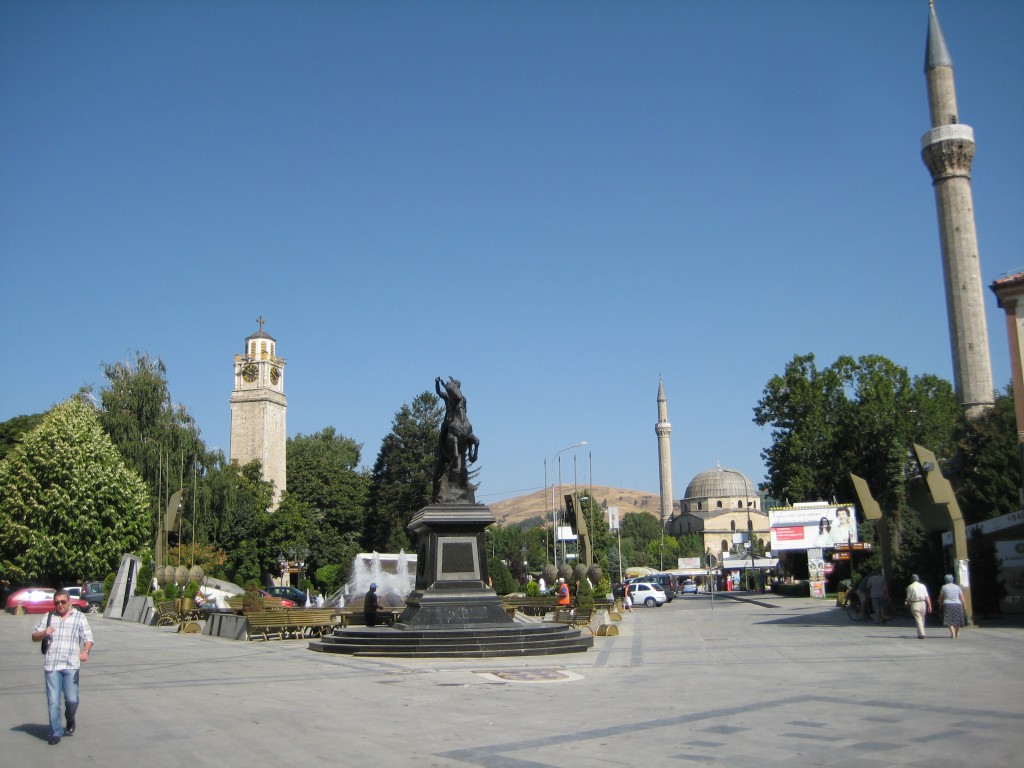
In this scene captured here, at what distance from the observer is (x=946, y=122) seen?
197 ft

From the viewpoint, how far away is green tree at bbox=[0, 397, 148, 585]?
3903 centimetres

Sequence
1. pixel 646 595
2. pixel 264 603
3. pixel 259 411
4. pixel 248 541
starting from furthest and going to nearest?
pixel 259 411 → pixel 248 541 → pixel 646 595 → pixel 264 603

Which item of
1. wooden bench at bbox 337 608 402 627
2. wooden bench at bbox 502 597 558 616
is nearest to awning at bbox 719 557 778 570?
wooden bench at bbox 502 597 558 616

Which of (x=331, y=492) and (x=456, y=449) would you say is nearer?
(x=456, y=449)

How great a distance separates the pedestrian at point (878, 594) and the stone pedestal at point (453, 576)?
11935mm

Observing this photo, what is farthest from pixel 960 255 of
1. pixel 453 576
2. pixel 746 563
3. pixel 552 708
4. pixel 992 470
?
pixel 552 708

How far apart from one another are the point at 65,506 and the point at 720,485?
12288cm

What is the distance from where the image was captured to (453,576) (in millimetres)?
19562

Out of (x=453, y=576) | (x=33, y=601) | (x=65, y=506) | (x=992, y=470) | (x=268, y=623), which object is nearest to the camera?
(x=453, y=576)

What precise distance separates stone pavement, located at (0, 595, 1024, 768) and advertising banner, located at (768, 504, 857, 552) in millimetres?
21144

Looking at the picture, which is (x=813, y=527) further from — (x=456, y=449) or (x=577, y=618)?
(x=456, y=449)

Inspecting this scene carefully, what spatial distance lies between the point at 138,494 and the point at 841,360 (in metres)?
38.8

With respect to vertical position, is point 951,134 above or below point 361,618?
above

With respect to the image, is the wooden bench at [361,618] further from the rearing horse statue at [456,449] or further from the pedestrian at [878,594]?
the pedestrian at [878,594]
